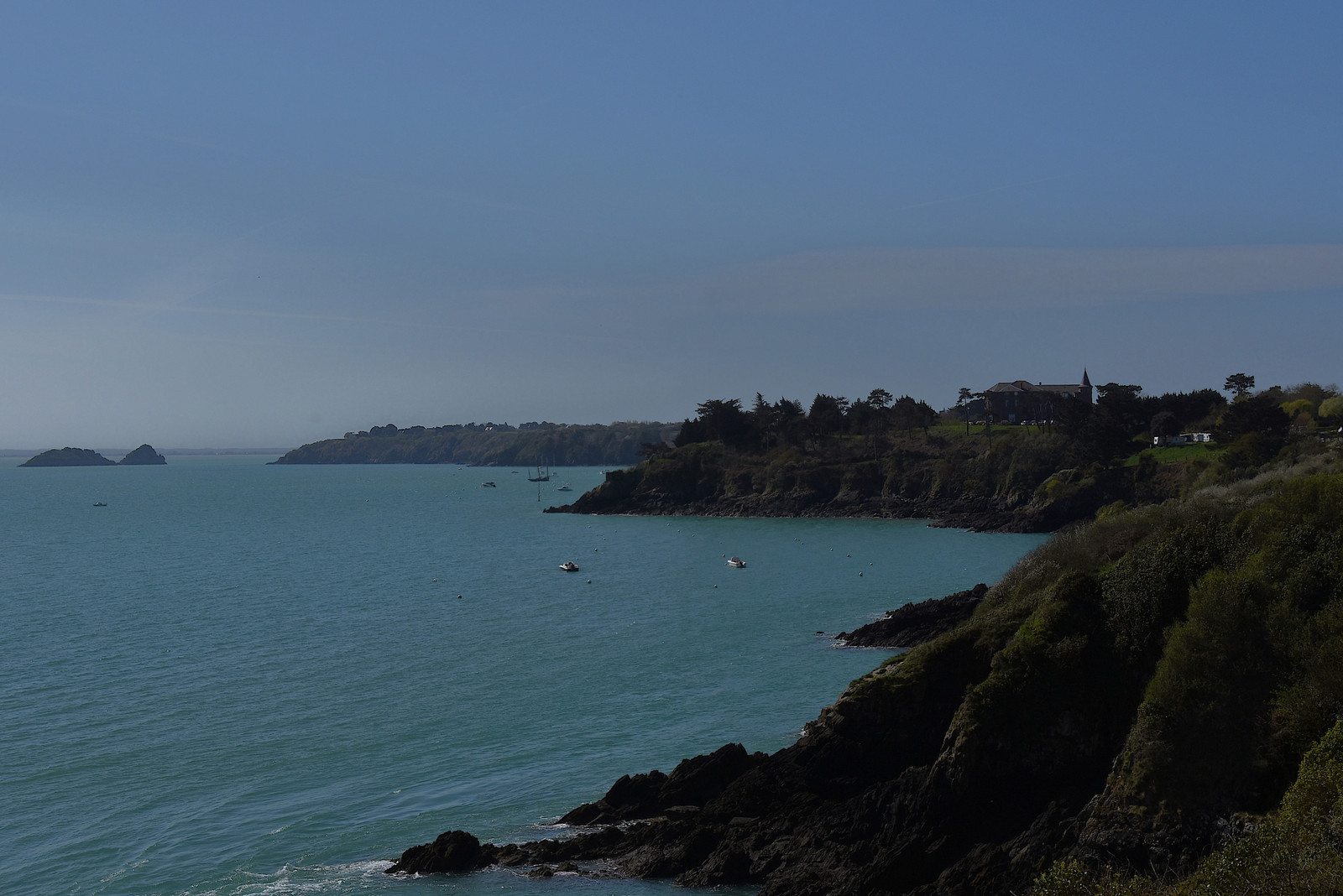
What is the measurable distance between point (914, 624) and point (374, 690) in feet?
77.1

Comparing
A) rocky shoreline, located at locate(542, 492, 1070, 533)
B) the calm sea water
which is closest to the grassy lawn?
rocky shoreline, located at locate(542, 492, 1070, 533)

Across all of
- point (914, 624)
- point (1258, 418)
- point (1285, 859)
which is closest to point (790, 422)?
point (1258, 418)

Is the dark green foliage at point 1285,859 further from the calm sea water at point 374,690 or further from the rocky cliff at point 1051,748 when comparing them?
the calm sea water at point 374,690

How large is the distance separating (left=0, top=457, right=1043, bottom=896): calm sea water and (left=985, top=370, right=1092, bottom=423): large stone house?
57192 mm

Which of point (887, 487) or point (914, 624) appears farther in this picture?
point (887, 487)

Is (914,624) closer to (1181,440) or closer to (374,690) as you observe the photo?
(374,690)

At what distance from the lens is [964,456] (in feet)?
389

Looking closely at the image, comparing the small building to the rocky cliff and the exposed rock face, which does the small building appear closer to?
the rocky cliff

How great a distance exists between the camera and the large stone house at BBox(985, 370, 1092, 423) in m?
137

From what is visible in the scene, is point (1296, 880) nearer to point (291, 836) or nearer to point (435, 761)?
point (291, 836)

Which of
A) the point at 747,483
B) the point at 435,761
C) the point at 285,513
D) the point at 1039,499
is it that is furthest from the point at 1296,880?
the point at 285,513

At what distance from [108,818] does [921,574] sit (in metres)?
51.0

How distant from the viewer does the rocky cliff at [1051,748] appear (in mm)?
19266

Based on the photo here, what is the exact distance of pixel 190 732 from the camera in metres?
32.8
